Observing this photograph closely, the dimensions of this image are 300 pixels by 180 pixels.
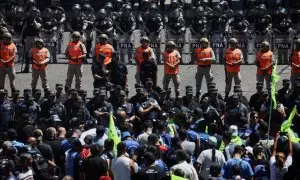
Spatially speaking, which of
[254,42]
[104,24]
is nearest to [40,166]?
[104,24]

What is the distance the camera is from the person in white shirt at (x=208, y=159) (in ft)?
68.2

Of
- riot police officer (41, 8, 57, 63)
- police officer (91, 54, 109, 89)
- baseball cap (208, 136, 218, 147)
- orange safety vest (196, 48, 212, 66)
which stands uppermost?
riot police officer (41, 8, 57, 63)

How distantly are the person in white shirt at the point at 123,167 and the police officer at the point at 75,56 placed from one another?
35.2ft

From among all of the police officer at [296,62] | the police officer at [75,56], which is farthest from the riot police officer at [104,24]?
the police officer at [296,62]

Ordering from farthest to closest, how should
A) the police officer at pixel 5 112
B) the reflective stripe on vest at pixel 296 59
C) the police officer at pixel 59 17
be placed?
the police officer at pixel 59 17 → the reflective stripe on vest at pixel 296 59 → the police officer at pixel 5 112

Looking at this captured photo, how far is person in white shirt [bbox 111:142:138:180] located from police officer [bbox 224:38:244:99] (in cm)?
1027

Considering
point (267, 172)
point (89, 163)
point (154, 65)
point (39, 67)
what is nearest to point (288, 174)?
point (267, 172)

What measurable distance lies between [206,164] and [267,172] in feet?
4.09

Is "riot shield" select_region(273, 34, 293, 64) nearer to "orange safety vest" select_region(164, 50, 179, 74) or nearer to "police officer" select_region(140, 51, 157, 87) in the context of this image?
"orange safety vest" select_region(164, 50, 179, 74)

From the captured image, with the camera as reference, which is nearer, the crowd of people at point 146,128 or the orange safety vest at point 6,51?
the crowd of people at point 146,128

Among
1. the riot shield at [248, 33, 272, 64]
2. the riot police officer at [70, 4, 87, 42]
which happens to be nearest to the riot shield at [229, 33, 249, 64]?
the riot shield at [248, 33, 272, 64]

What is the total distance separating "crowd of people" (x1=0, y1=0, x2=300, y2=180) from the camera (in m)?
20.0

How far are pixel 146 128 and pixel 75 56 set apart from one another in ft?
28.7

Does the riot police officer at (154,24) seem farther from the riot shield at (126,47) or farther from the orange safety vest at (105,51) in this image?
the orange safety vest at (105,51)
